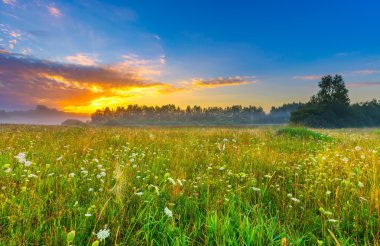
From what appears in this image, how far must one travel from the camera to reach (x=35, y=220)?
2557mm

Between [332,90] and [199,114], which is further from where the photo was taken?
[199,114]

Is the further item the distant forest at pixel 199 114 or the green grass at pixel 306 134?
the distant forest at pixel 199 114

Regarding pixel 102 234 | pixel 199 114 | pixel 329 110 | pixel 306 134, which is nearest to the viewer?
pixel 102 234

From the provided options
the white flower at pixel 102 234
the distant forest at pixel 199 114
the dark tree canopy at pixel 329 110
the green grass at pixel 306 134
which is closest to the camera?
the white flower at pixel 102 234

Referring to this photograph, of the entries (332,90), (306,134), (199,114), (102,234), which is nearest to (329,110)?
(332,90)

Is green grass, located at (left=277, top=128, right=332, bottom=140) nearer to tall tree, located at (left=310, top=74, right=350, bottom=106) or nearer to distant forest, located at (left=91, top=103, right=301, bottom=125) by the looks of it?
tall tree, located at (left=310, top=74, right=350, bottom=106)

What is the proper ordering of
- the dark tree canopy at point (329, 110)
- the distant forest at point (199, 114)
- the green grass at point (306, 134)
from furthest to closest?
the distant forest at point (199, 114) → the dark tree canopy at point (329, 110) → the green grass at point (306, 134)

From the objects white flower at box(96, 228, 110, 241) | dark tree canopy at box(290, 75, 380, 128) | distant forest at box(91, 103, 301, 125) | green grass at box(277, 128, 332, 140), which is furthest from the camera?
distant forest at box(91, 103, 301, 125)

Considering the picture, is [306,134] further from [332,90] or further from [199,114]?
[199,114]

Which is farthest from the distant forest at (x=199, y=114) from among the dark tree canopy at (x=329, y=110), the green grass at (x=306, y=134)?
the green grass at (x=306, y=134)

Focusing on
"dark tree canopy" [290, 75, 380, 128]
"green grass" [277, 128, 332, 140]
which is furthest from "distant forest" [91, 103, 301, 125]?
"green grass" [277, 128, 332, 140]

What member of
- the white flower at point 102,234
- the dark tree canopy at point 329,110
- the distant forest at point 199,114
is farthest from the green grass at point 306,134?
the distant forest at point 199,114

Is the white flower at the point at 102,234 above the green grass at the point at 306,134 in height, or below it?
above

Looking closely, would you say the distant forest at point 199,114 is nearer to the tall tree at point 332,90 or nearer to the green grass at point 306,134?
the tall tree at point 332,90
